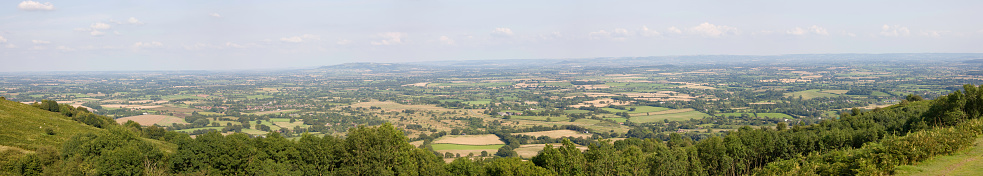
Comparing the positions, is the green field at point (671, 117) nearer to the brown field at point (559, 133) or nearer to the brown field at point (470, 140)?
the brown field at point (559, 133)

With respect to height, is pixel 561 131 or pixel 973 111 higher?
pixel 973 111

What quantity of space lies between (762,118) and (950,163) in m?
80.8

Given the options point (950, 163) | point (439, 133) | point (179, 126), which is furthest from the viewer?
point (179, 126)

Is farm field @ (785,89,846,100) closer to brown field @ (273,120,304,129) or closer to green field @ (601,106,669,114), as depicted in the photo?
green field @ (601,106,669,114)

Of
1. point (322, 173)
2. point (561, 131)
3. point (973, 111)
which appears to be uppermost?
point (973, 111)

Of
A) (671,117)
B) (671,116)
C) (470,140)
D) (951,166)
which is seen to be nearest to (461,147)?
(470,140)

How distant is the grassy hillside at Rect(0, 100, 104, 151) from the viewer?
138ft

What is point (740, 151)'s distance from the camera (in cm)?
3675

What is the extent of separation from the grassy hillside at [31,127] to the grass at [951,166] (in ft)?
170

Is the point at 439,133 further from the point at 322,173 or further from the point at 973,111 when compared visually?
the point at 973,111

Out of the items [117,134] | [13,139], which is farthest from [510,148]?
[13,139]

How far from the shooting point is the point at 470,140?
243ft

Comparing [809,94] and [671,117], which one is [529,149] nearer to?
[671,117]

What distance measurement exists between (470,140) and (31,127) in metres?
46.3
